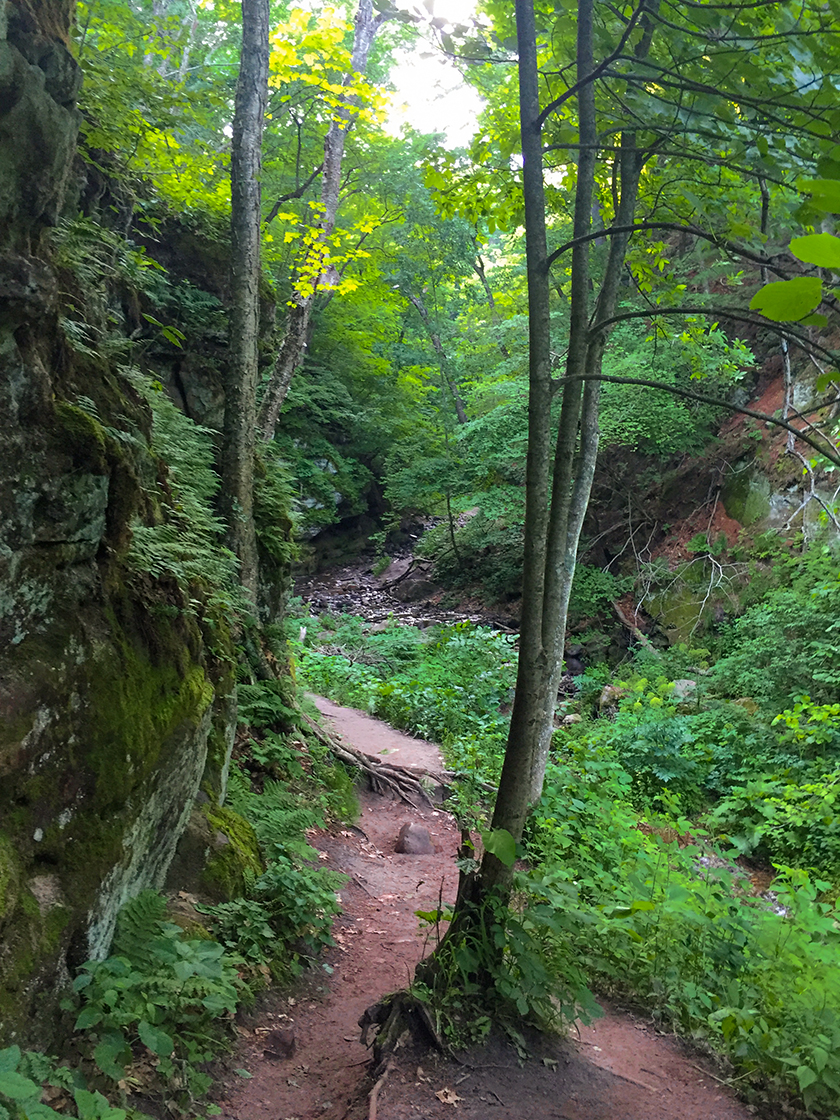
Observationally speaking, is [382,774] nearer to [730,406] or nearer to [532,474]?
[532,474]

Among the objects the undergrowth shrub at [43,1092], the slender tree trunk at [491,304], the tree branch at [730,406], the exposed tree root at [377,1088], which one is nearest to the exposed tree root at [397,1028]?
the exposed tree root at [377,1088]

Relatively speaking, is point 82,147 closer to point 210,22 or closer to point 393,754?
point 393,754

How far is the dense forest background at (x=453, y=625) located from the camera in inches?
105

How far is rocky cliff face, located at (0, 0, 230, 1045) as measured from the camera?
2.54 metres

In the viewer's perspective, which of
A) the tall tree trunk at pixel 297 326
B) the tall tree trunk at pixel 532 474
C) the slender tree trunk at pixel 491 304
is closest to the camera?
the tall tree trunk at pixel 532 474

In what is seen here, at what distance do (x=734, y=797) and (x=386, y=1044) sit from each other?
20.7ft

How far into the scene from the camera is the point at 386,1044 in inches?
115

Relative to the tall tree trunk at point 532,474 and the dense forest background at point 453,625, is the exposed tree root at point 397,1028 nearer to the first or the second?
the dense forest background at point 453,625

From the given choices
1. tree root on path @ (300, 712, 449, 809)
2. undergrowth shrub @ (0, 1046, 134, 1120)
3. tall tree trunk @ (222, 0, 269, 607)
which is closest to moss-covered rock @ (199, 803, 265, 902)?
undergrowth shrub @ (0, 1046, 134, 1120)

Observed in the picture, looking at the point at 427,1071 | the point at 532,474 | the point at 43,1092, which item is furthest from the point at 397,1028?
the point at 532,474

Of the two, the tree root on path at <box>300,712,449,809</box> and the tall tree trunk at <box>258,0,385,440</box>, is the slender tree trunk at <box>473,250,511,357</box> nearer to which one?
the tall tree trunk at <box>258,0,385,440</box>

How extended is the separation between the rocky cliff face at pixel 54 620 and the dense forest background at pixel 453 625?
2 cm

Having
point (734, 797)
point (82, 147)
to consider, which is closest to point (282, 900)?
point (734, 797)

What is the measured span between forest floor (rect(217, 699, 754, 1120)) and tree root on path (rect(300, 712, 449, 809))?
9.89 ft
